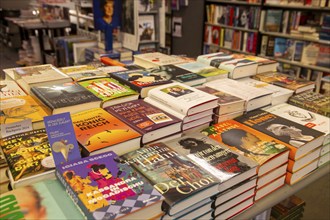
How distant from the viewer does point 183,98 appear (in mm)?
1292

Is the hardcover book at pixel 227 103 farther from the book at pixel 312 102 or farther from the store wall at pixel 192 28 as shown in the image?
the store wall at pixel 192 28

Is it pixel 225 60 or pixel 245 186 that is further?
pixel 225 60

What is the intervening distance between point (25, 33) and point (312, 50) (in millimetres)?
4928

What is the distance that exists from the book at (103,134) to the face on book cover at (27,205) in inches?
8.3

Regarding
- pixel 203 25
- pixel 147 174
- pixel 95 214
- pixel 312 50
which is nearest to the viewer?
pixel 95 214

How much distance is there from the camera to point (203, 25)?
5020 mm

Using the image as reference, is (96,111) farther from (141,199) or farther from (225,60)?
(225,60)

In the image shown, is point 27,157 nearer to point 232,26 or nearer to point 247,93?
point 247,93

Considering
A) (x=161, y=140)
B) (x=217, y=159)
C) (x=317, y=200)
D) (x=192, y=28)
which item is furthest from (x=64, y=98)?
(x=192, y=28)

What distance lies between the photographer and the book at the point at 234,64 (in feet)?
5.77

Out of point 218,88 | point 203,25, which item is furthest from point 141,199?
point 203,25

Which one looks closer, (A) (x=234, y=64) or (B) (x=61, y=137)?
(B) (x=61, y=137)

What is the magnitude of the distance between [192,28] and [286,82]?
142 inches

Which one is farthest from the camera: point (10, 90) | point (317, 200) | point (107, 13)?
point (107, 13)
